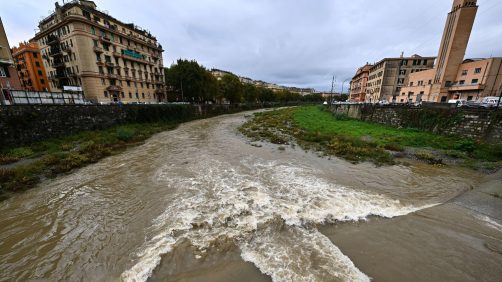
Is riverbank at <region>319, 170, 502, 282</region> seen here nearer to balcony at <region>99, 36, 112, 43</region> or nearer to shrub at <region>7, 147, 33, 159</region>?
shrub at <region>7, 147, 33, 159</region>

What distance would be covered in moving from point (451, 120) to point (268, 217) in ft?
70.7

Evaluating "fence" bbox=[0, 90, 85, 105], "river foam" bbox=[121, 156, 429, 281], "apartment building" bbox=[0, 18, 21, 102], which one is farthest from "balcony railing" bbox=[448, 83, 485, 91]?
"apartment building" bbox=[0, 18, 21, 102]

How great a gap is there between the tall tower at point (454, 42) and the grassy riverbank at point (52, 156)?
57.8 metres

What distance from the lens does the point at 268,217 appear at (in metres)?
6.58

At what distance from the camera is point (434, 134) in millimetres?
18359

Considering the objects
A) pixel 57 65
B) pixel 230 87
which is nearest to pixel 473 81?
pixel 230 87

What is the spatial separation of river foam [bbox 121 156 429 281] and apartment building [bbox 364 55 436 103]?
61.3 metres

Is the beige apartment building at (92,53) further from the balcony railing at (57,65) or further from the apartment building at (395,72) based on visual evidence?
the apartment building at (395,72)

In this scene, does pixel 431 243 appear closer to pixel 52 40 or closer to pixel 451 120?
pixel 451 120

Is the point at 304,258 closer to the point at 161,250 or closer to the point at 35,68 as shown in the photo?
the point at 161,250

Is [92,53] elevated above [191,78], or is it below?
above

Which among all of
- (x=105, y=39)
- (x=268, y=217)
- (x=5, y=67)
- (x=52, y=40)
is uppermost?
(x=105, y=39)

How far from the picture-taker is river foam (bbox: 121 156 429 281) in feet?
15.2

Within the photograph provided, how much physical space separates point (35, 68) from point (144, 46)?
35.2m
